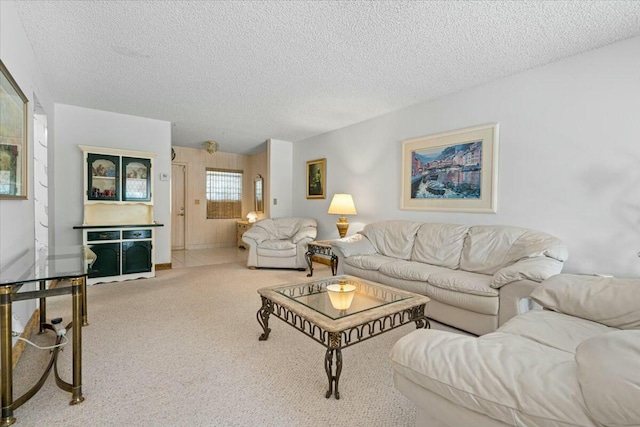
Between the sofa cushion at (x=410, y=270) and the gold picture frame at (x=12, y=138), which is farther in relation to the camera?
the sofa cushion at (x=410, y=270)

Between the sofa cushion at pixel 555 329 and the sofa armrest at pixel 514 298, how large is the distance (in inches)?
18.2

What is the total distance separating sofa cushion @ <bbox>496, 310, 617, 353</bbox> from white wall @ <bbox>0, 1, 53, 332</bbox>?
298 cm

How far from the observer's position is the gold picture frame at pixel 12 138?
186 centimetres

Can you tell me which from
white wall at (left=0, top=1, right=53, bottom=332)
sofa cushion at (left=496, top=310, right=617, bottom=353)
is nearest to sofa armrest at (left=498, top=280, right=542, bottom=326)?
sofa cushion at (left=496, top=310, right=617, bottom=353)

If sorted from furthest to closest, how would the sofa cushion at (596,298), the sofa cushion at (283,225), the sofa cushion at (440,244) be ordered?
1. the sofa cushion at (283,225)
2. the sofa cushion at (440,244)
3. the sofa cushion at (596,298)

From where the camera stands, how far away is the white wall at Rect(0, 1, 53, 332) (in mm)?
1923

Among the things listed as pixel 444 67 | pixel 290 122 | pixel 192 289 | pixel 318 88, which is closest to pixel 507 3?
pixel 444 67

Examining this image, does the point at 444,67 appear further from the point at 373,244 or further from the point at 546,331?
the point at 546,331

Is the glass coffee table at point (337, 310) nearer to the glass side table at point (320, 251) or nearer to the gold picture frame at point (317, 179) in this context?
the glass side table at point (320, 251)

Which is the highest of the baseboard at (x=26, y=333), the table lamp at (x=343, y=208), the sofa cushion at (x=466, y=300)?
the table lamp at (x=343, y=208)

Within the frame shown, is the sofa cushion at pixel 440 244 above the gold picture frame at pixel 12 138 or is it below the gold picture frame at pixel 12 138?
below

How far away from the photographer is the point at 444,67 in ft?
9.57

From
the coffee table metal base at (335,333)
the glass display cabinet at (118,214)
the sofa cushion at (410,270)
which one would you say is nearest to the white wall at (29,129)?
the glass display cabinet at (118,214)

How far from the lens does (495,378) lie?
0.92 m
